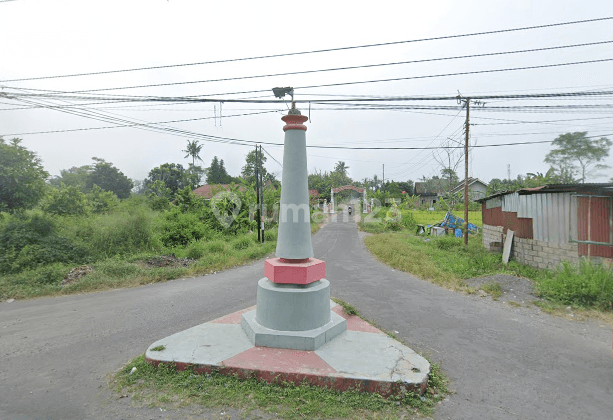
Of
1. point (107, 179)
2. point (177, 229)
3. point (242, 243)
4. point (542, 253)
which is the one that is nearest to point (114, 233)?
point (177, 229)

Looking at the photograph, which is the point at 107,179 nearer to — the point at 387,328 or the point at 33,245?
the point at 33,245

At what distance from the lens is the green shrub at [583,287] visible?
5.19m

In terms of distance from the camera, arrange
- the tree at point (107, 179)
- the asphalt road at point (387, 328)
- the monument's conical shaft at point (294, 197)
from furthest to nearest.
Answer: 1. the tree at point (107, 179)
2. the monument's conical shaft at point (294, 197)
3. the asphalt road at point (387, 328)

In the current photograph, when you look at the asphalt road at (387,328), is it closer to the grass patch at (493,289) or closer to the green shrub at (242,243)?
the grass patch at (493,289)

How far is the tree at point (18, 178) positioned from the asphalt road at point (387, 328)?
4.29 m

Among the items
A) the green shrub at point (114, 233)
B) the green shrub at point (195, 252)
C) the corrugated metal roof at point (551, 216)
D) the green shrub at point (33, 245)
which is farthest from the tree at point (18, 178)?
the corrugated metal roof at point (551, 216)

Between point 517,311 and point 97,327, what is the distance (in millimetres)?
7189

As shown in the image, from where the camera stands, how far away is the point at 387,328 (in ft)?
14.7

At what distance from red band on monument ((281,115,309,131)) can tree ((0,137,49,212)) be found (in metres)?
9.33

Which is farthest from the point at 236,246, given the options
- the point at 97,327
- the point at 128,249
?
the point at 97,327

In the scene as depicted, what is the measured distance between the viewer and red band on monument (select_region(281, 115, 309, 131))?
3827 mm

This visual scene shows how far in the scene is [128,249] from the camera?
9914 millimetres

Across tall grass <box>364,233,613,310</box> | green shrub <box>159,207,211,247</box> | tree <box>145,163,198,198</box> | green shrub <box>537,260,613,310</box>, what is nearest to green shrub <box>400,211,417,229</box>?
tall grass <box>364,233,613,310</box>

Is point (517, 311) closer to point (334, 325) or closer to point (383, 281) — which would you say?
point (383, 281)
